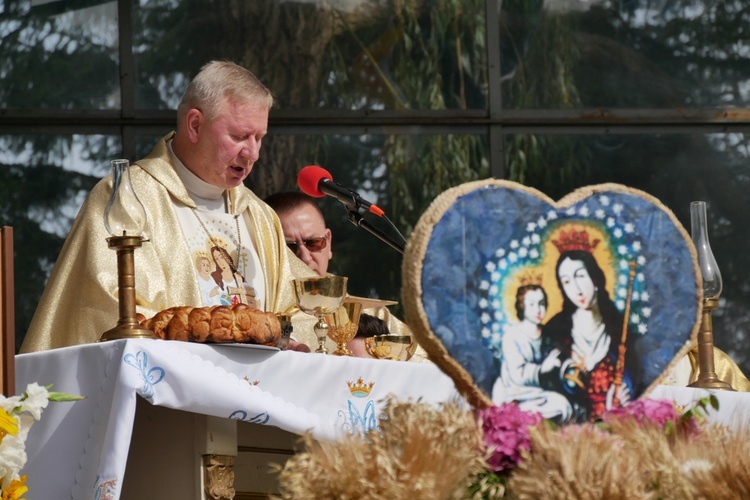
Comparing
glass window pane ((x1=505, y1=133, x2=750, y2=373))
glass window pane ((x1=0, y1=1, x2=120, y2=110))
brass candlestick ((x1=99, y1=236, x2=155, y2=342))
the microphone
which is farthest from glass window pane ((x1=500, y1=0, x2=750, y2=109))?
brass candlestick ((x1=99, y1=236, x2=155, y2=342))

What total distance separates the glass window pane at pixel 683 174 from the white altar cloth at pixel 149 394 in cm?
375

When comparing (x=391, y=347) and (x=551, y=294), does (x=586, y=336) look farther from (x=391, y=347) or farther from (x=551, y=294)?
(x=391, y=347)

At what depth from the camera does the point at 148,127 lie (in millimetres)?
6723

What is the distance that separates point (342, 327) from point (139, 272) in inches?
22.7

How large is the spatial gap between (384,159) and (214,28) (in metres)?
0.99

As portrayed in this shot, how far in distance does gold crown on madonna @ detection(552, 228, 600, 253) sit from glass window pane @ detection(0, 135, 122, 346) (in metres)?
4.77

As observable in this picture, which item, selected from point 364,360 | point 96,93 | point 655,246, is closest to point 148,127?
point 96,93

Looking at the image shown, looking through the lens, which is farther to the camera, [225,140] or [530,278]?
[225,140]

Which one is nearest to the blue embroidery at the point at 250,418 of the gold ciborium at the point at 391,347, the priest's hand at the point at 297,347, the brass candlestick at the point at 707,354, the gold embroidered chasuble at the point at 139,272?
the priest's hand at the point at 297,347

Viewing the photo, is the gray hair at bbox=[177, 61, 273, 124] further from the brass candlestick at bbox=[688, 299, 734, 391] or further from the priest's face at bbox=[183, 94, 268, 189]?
the brass candlestick at bbox=[688, 299, 734, 391]

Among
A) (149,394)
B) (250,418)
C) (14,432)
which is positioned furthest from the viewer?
(250,418)

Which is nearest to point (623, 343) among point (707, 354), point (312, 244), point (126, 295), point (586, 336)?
point (586, 336)

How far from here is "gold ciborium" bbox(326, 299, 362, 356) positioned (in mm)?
4016

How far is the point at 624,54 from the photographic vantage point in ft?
23.9
